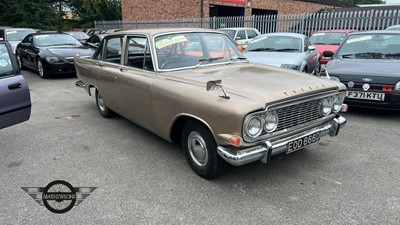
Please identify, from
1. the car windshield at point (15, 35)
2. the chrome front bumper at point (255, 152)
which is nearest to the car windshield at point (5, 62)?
the chrome front bumper at point (255, 152)

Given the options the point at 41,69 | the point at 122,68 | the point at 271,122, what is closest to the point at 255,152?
the point at 271,122

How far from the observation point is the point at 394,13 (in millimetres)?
15398

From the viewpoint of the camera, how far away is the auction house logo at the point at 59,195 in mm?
3246

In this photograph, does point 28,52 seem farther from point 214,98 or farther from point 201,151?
point 214,98

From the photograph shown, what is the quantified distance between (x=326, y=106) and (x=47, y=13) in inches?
1161

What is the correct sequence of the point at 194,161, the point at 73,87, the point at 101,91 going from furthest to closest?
the point at 73,87, the point at 101,91, the point at 194,161

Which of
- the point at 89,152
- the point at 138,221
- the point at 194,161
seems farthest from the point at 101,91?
the point at 138,221

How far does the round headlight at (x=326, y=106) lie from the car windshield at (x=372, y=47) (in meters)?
3.33

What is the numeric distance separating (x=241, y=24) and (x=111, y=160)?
1699cm

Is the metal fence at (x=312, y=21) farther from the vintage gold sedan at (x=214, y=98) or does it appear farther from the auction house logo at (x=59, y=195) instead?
the auction house logo at (x=59, y=195)

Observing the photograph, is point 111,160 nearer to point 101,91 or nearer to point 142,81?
point 142,81

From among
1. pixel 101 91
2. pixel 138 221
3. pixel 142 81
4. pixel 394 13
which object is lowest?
pixel 138 221

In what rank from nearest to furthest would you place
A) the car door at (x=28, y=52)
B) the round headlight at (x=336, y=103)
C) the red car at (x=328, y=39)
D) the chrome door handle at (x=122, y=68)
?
the round headlight at (x=336, y=103) → the chrome door handle at (x=122, y=68) → the car door at (x=28, y=52) → the red car at (x=328, y=39)

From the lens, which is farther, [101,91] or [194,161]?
[101,91]
